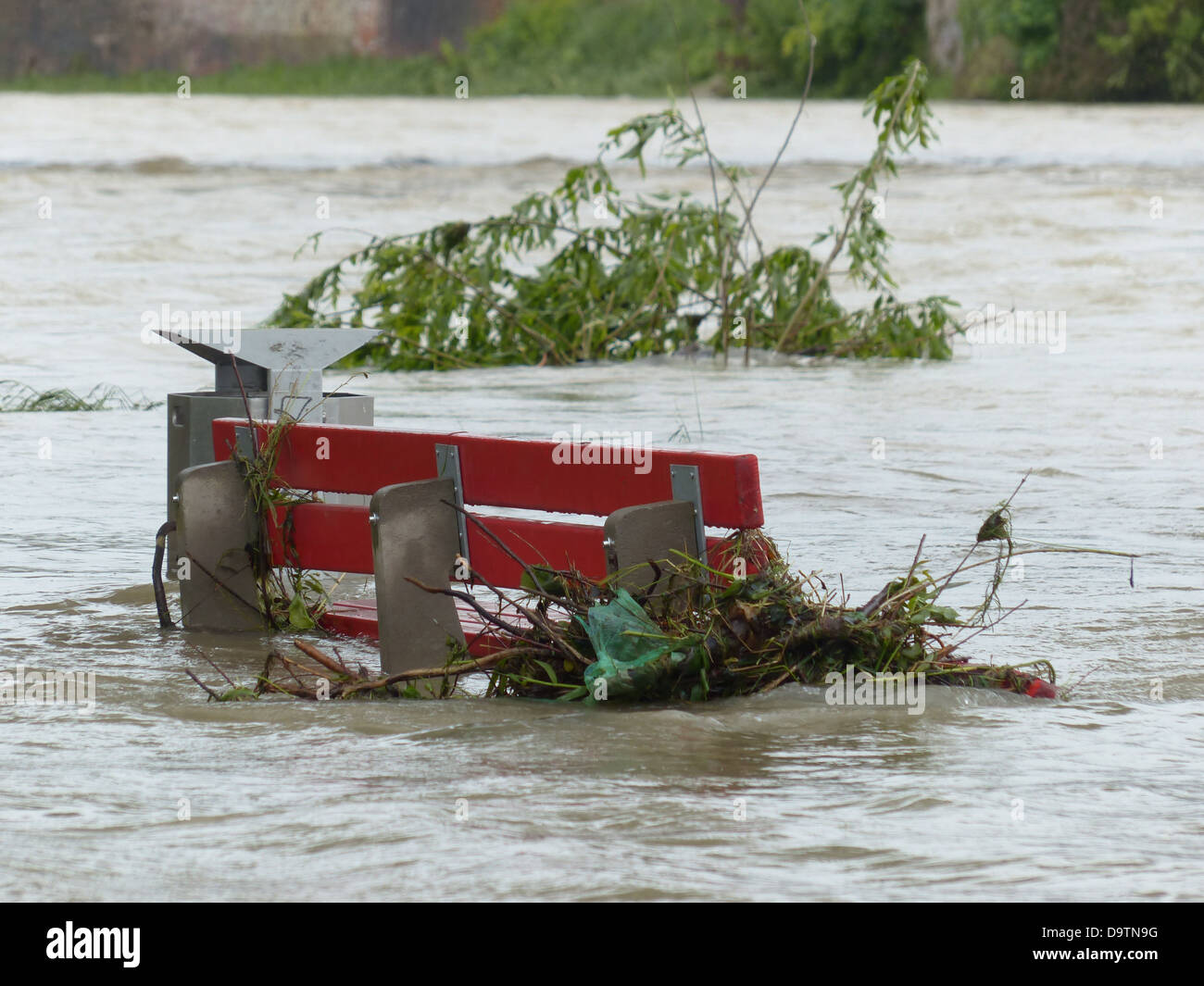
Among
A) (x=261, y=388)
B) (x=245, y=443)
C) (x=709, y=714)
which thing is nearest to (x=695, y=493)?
(x=709, y=714)

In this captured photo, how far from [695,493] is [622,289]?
1006 centimetres

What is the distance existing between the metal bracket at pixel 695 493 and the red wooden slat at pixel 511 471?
2 centimetres

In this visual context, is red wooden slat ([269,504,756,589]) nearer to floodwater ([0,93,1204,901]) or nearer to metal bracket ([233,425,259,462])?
metal bracket ([233,425,259,462])

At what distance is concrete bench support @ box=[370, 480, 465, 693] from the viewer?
18.1 feet

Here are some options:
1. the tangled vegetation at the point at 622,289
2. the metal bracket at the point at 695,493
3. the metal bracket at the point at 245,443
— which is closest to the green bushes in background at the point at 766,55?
the tangled vegetation at the point at 622,289

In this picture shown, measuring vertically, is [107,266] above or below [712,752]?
above

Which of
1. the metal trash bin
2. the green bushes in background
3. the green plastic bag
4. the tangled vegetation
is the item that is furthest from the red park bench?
the green bushes in background

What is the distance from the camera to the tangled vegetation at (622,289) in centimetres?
1445

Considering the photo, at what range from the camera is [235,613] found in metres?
6.42

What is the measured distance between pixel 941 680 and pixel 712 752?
940 millimetres

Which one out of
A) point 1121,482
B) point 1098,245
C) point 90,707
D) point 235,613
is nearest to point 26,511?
point 235,613

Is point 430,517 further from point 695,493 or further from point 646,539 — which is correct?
point 695,493
